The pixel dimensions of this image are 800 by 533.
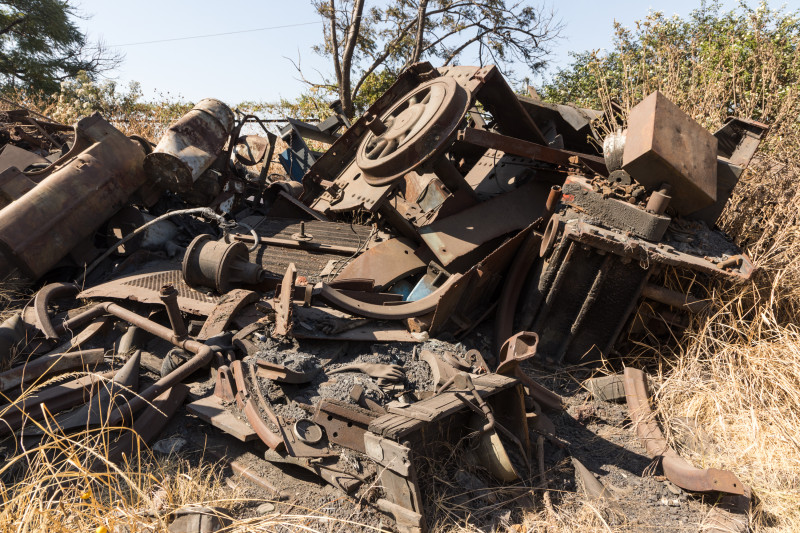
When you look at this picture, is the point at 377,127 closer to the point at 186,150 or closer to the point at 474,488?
the point at 186,150

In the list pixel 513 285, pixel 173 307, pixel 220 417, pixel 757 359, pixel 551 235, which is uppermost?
pixel 551 235

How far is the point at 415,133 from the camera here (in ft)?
14.2

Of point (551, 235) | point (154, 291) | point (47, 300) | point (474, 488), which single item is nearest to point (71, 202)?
point (47, 300)

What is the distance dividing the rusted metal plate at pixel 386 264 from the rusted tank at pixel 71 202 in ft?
8.34

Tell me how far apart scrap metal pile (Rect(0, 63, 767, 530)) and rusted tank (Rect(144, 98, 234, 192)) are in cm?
2

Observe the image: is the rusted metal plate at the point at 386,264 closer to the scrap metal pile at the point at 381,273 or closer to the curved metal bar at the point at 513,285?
the scrap metal pile at the point at 381,273

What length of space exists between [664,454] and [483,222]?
7.40ft

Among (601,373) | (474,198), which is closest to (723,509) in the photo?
(601,373)

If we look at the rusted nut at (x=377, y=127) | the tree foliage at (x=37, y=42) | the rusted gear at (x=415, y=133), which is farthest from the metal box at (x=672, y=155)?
the tree foliage at (x=37, y=42)

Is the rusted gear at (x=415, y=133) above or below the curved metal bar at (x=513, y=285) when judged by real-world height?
above

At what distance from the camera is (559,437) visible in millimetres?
3396

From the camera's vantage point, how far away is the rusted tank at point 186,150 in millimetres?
5398

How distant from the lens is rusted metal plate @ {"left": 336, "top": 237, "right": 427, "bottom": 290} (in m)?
4.41

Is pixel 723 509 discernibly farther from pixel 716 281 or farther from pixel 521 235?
pixel 521 235
